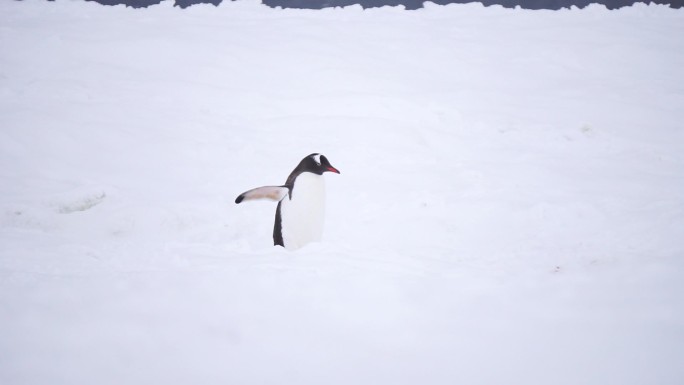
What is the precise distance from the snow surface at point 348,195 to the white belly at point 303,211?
21cm

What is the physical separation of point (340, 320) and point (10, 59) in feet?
25.4

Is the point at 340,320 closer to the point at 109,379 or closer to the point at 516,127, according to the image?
the point at 109,379

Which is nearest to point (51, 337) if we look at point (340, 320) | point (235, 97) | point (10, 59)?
point (340, 320)

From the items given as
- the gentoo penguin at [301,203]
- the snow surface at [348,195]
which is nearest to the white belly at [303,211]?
the gentoo penguin at [301,203]

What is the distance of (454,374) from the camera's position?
1.39 m

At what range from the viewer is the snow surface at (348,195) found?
4.81ft

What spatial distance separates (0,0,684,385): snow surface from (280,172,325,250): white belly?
0.21 metres

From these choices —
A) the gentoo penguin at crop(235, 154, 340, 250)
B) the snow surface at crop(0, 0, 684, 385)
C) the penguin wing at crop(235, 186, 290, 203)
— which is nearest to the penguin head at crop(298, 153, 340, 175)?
the gentoo penguin at crop(235, 154, 340, 250)

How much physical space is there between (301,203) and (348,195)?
1036 millimetres

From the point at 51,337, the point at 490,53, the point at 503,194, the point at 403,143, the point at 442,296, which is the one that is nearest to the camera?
the point at 51,337

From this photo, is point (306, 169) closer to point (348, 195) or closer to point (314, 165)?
point (314, 165)

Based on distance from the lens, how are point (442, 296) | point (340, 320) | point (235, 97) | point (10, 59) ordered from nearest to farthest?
point (340, 320) → point (442, 296) → point (235, 97) → point (10, 59)

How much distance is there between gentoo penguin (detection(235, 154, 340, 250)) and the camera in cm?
305

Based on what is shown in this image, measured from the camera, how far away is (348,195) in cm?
404
